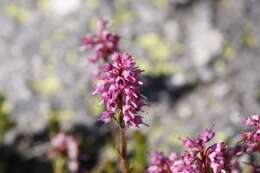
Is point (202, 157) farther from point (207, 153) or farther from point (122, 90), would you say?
point (122, 90)

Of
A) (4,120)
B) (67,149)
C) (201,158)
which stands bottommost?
(201,158)

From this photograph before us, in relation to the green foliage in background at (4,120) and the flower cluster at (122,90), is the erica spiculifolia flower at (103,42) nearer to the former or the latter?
the flower cluster at (122,90)

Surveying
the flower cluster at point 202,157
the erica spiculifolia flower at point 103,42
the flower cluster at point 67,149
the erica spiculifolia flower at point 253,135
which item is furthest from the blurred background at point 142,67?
the flower cluster at point 202,157

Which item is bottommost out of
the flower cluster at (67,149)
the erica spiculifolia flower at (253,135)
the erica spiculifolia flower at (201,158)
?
the erica spiculifolia flower at (201,158)

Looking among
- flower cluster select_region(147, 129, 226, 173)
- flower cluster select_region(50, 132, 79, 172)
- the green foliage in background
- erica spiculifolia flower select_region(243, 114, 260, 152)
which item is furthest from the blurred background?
flower cluster select_region(147, 129, 226, 173)

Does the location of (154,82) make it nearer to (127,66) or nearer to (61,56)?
(61,56)

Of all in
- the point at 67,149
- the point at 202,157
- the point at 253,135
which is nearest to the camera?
the point at 202,157

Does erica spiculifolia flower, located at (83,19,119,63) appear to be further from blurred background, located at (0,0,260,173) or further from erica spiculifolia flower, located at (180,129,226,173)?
erica spiculifolia flower, located at (180,129,226,173)

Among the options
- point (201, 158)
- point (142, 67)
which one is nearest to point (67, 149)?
point (142, 67)
